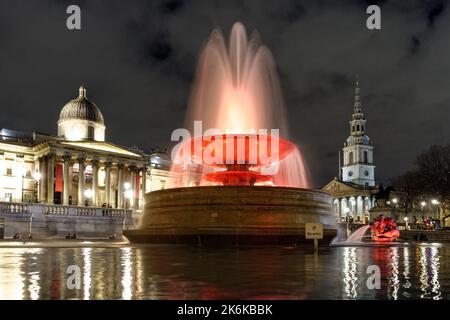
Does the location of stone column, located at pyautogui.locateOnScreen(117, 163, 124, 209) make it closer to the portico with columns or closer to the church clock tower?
the portico with columns

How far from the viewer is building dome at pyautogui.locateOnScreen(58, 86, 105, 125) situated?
261 ft

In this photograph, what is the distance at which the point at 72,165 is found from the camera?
229ft

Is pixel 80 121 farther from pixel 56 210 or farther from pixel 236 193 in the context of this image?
pixel 236 193

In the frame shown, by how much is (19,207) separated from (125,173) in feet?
89.9

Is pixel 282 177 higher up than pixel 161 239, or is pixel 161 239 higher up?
pixel 282 177

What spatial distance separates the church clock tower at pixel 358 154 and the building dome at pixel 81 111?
8408cm

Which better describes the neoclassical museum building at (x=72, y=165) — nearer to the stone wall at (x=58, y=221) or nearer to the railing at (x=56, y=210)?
the railing at (x=56, y=210)

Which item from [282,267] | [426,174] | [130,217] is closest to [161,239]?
[282,267]

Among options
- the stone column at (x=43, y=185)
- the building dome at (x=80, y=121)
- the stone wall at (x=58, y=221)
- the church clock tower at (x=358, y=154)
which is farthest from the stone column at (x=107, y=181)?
the church clock tower at (x=358, y=154)

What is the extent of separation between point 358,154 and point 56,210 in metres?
108

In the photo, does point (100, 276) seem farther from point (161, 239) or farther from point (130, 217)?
point (130, 217)

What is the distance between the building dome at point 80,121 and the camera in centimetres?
7925

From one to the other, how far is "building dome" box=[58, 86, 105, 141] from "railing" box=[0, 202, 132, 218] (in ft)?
76.3
